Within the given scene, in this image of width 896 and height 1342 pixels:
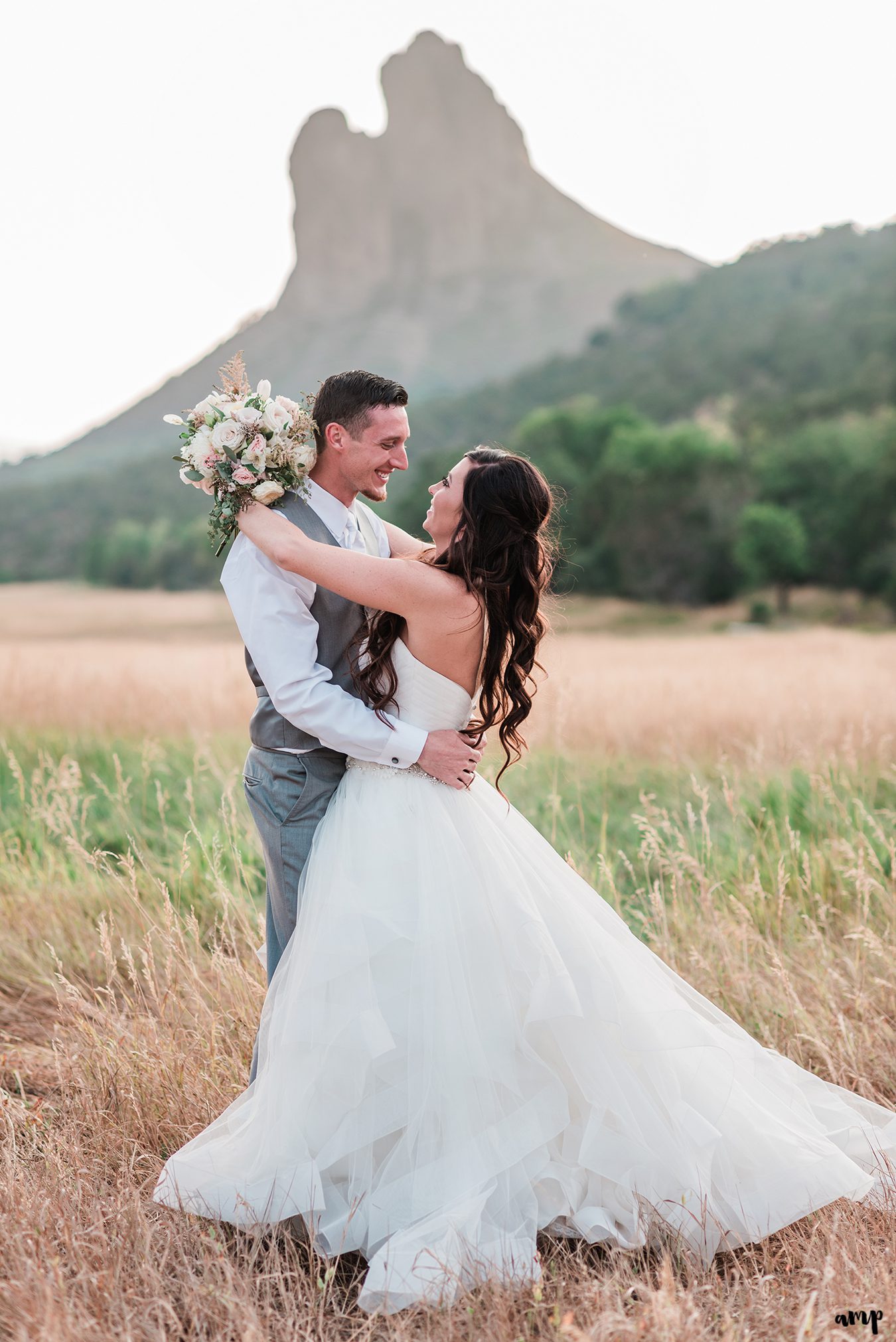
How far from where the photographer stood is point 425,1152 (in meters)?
2.78

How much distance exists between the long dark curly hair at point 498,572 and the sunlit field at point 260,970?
497 mm

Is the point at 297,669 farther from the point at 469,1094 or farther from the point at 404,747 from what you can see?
the point at 469,1094

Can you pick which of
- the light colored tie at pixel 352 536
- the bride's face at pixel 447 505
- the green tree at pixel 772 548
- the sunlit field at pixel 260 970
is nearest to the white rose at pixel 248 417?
the light colored tie at pixel 352 536

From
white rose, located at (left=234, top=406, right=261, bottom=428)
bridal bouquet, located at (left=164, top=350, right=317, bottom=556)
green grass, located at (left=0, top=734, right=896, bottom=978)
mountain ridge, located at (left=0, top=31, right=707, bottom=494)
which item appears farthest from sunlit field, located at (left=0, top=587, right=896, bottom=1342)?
mountain ridge, located at (left=0, top=31, right=707, bottom=494)

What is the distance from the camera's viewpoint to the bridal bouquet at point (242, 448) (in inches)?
123

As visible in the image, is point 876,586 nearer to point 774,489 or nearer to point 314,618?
point 774,489

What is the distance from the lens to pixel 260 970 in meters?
4.38

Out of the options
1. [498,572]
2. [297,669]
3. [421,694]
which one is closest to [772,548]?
[498,572]

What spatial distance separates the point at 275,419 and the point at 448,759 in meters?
1.20

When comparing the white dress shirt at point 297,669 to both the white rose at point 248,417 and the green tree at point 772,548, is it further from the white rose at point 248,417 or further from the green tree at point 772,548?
the green tree at point 772,548

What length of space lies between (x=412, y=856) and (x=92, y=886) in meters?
3.01

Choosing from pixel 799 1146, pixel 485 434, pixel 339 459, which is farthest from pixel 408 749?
pixel 485 434

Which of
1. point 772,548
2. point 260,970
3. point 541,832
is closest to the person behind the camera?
point 260,970

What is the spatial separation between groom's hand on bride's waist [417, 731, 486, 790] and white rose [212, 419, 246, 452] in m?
1.10
